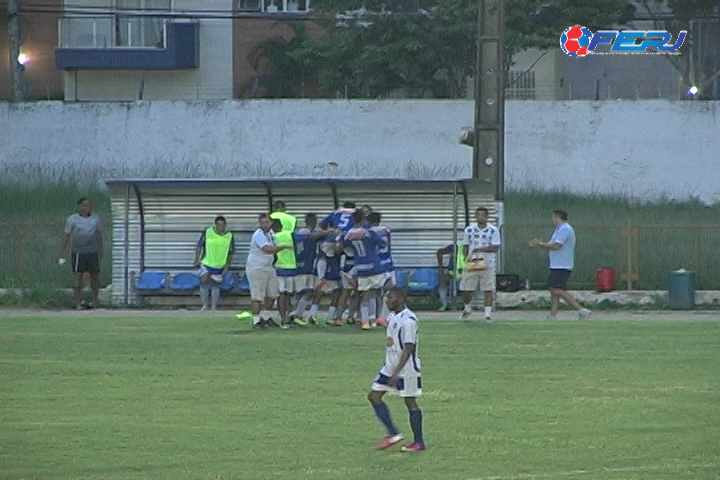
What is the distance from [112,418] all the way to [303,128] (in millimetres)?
29354

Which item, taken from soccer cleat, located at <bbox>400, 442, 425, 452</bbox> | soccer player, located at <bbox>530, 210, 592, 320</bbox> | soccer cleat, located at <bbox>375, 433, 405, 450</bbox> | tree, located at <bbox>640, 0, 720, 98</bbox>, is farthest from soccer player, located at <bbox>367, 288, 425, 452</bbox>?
tree, located at <bbox>640, 0, 720, 98</bbox>

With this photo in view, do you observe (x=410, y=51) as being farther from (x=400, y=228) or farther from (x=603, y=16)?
(x=400, y=228)

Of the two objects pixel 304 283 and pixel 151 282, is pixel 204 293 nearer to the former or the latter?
pixel 151 282

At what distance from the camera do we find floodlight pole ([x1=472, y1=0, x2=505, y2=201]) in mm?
29609

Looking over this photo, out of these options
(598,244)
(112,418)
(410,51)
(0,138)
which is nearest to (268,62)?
(410,51)

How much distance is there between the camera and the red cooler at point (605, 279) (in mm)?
30578

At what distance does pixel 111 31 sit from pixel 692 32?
1884 centimetres

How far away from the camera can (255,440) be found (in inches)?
557

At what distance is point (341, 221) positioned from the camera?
83.3ft

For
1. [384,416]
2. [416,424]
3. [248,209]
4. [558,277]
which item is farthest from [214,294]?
A: [416,424]

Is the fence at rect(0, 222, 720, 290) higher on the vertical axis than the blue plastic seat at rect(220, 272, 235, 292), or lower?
higher

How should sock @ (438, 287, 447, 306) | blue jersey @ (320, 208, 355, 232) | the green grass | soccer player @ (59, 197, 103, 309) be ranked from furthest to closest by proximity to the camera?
the green grass < soccer player @ (59, 197, 103, 309) < sock @ (438, 287, 447, 306) < blue jersey @ (320, 208, 355, 232)

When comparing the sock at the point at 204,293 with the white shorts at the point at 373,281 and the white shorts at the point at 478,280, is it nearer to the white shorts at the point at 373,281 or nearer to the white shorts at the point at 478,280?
the white shorts at the point at 478,280

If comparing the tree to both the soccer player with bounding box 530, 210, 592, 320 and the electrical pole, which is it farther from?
the soccer player with bounding box 530, 210, 592, 320
